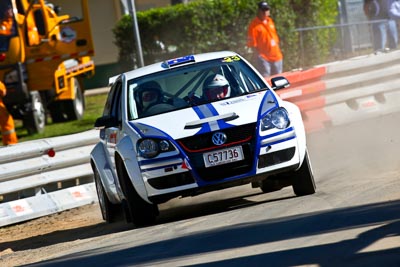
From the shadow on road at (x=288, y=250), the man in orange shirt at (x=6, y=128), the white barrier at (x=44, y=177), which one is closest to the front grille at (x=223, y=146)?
the shadow on road at (x=288, y=250)

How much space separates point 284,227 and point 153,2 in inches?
1022

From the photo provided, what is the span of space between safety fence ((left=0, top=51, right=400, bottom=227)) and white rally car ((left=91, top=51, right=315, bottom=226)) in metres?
2.59

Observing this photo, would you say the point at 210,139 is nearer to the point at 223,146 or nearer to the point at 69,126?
the point at 223,146

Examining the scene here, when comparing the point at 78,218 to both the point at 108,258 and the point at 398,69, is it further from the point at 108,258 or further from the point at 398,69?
the point at 398,69

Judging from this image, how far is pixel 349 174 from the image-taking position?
42.4 feet

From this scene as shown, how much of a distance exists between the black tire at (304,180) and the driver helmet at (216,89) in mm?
1066

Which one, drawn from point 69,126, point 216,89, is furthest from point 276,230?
point 69,126

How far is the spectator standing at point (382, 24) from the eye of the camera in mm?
24297

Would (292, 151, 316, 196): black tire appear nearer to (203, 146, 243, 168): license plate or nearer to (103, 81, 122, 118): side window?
(203, 146, 243, 168): license plate

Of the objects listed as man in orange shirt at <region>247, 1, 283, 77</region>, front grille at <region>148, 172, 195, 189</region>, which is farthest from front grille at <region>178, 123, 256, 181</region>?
man in orange shirt at <region>247, 1, 283, 77</region>

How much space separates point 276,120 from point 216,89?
0.97m

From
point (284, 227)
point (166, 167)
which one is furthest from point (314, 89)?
point (284, 227)

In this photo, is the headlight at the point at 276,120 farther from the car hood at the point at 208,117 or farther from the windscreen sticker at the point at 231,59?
the windscreen sticker at the point at 231,59

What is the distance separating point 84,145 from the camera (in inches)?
601
